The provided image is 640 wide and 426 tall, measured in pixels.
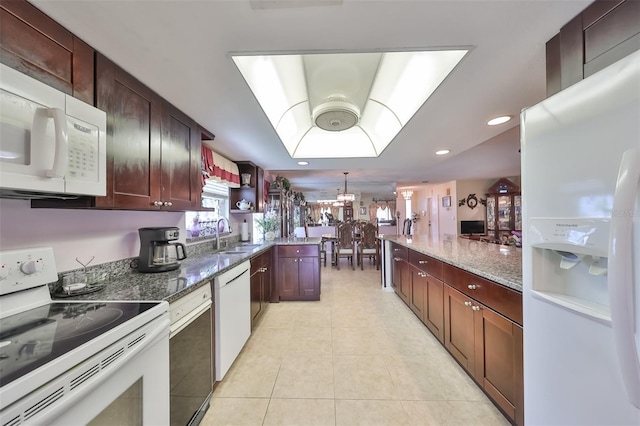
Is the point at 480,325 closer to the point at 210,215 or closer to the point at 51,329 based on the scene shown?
the point at 51,329

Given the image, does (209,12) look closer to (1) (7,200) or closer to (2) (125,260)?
(1) (7,200)

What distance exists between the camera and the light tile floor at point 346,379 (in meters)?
1.43

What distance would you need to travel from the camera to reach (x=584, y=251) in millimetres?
778

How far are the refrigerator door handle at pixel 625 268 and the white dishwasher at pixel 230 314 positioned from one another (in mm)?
1863

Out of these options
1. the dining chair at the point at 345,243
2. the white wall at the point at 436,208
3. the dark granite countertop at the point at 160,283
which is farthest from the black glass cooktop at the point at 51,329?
the white wall at the point at 436,208

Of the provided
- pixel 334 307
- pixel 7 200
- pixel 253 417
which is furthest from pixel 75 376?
A: pixel 334 307

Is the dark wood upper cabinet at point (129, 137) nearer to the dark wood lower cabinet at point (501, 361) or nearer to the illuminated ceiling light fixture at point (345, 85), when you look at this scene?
the illuminated ceiling light fixture at point (345, 85)

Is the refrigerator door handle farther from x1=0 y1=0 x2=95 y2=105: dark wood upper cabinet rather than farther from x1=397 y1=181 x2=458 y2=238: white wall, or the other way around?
x1=397 y1=181 x2=458 y2=238: white wall

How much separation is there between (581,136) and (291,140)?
2439mm

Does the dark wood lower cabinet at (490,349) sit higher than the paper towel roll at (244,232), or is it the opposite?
the paper towel roll at (244,232)

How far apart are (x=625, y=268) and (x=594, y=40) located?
38.3 inches

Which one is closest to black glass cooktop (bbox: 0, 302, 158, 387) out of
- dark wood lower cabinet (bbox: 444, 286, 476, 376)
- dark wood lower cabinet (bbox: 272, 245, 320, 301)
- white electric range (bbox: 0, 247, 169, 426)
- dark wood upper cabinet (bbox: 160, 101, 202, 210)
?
white electric range (bbox: 0, 247, 169, 426)

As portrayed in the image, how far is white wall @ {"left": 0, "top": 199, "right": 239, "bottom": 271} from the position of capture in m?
1.08

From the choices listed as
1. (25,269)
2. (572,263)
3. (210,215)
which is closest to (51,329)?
(25,269)
